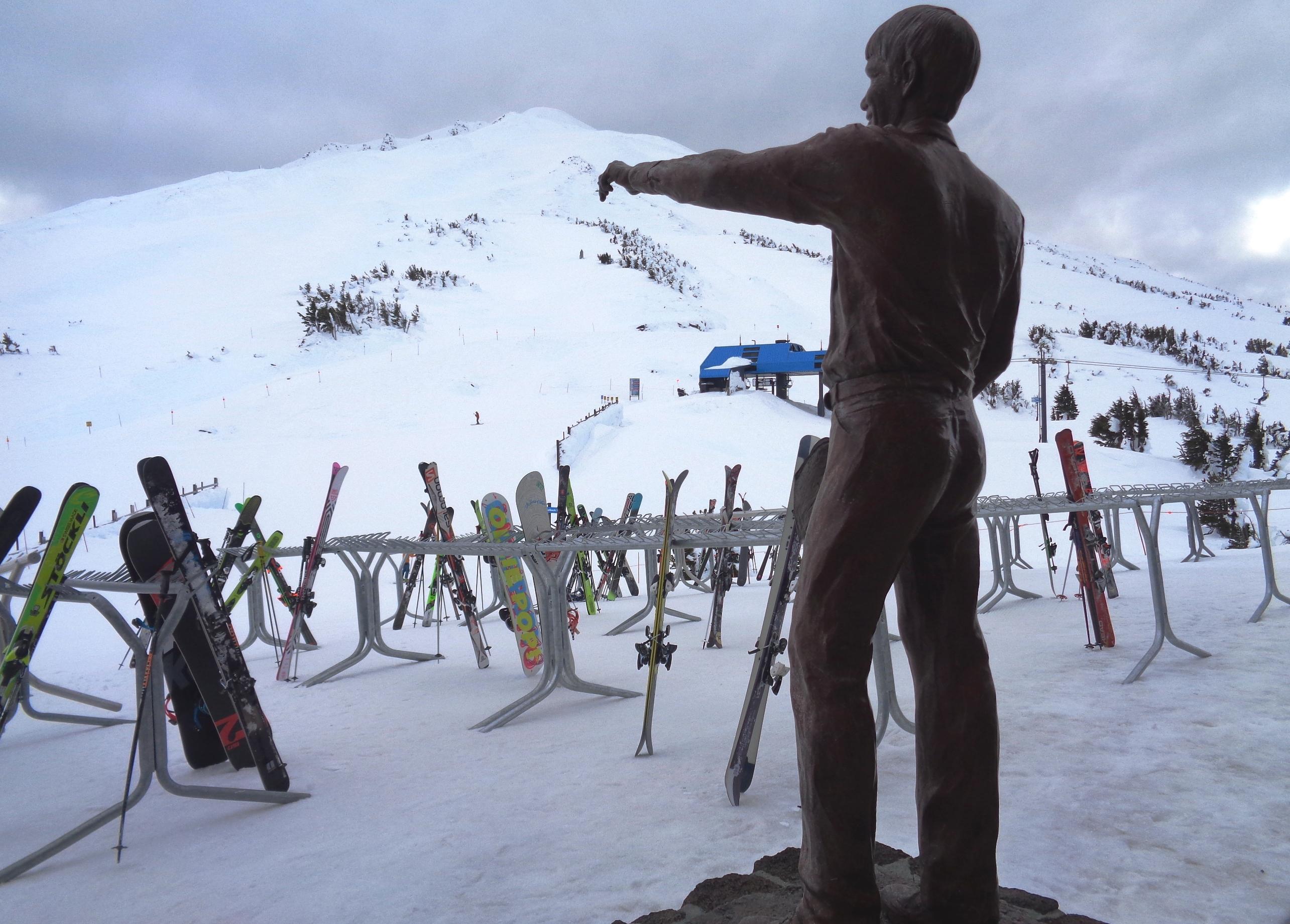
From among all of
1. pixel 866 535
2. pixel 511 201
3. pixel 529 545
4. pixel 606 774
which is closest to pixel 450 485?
pixel 529 545

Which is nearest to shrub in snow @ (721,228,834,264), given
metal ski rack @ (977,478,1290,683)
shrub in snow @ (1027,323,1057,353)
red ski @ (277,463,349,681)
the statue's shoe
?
shrub in snow @ (1027,323,1057,353)

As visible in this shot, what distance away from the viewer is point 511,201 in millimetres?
54000

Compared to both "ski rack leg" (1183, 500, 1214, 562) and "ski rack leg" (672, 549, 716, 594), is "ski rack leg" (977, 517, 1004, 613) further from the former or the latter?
"ski rack leg" (672, 549, 716, 594)

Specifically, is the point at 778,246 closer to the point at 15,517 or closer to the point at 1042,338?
the point at 1042,338

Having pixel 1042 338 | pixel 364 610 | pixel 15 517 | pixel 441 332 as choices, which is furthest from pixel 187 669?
pixel 1042 338

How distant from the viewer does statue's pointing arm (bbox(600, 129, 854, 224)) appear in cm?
184

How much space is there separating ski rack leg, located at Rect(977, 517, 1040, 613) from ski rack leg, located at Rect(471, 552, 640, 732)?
411 cm

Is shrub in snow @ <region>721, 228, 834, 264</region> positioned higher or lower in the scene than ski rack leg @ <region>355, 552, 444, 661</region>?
higher

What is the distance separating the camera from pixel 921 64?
196 centimetres

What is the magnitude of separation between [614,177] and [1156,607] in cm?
433

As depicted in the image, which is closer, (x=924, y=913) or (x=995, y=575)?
(x=924, y=913)

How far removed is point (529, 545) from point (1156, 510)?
3.69 m

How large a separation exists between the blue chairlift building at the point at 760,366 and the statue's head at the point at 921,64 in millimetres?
20764

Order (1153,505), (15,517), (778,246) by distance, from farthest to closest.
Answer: (778,246)
(1153,505)
(15,517)
